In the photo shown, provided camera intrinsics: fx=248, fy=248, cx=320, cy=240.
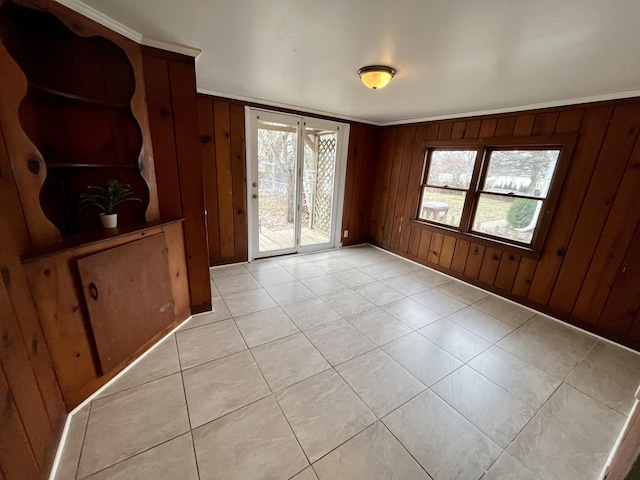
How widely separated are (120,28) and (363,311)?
282 cm

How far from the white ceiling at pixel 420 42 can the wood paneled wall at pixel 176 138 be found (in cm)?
18

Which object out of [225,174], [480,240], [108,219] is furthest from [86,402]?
[480,240]

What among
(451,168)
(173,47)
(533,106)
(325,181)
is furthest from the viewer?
(325,181)

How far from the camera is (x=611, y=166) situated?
2.20m

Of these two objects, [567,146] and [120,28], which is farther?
[567,146]

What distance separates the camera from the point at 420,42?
1503mm

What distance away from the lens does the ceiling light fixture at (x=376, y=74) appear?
6.16ft

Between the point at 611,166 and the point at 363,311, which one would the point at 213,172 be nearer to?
the point at 363,311

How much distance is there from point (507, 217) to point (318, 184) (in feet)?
9.05

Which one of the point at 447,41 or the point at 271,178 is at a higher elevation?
the point at 447,41

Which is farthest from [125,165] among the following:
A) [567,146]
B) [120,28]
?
[567,146]

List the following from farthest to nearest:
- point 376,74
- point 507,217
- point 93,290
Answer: point 507,217 → point 376,74 → point 93,290

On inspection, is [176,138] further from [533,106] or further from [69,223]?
[533,106]

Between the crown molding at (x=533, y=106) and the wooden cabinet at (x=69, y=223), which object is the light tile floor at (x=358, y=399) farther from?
the crown molding at (x=533, y=106)
